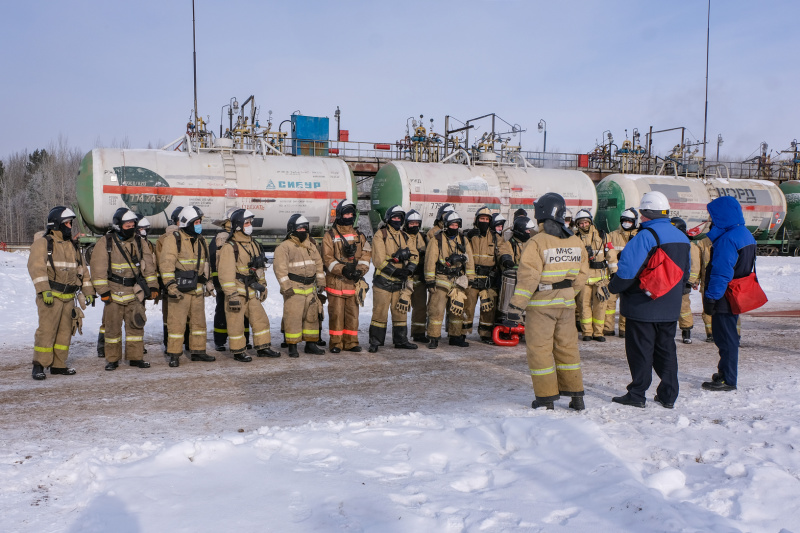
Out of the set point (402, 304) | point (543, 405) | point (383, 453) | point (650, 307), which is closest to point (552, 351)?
point (543, 405)

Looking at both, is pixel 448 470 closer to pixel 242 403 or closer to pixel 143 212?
pixel 242 403

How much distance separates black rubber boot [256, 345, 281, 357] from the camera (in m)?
8.15

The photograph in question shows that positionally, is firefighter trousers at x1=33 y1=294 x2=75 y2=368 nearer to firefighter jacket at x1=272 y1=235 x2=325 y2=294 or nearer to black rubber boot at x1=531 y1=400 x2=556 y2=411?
firefighter jacket at x1=272 y1=235 x2=325 y2=294

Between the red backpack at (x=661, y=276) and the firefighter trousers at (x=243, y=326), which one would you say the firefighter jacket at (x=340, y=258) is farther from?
the red backpack at (x=661, y=276)

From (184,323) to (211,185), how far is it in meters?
7.54

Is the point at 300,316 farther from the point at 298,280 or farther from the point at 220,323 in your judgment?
the point at 220,323

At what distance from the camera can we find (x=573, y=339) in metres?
5.52

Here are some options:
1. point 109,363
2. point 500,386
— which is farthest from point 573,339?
point 109,363

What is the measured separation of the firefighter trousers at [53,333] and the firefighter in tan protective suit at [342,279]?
11.0 ft

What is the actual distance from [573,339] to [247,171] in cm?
1145

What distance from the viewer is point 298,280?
8.26 m

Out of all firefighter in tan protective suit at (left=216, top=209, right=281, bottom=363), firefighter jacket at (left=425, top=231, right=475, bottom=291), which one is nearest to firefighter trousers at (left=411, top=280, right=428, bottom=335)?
firefighter jacket at (left=425, top=231, right=475, bottom=291)

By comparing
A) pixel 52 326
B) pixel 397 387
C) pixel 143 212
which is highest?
pixel 143 212

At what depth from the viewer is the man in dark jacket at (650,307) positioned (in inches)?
219
